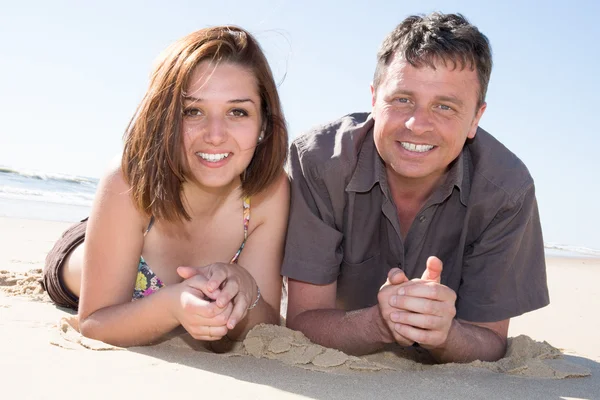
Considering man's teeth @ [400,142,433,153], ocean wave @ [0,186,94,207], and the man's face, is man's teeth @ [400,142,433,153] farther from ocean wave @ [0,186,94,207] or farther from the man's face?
ocean wave @ [0,186,94,207]

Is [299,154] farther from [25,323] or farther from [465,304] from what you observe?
[25,323]

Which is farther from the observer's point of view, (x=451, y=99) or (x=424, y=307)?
(x=451, y=99)

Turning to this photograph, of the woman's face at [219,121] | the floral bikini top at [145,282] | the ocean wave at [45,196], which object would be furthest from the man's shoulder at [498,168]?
the ocean wave at [45,196]

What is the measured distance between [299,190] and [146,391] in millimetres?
1431

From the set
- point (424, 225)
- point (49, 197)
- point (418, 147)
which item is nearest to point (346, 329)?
point (424, 225)

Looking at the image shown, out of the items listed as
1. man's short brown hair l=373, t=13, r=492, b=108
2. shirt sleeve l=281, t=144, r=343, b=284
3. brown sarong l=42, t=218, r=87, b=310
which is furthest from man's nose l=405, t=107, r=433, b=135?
brown sarong l=42, t=218, r=87, b=310

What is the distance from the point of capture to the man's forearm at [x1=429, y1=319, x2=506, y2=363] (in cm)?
260

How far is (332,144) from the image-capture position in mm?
3125

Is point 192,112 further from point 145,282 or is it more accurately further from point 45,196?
point 45,196

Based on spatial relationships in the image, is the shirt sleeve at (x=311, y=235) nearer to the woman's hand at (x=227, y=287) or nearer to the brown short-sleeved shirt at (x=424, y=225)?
the brown short-sleeved shirt at (x=424, y=225)

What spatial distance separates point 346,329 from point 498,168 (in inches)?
44.8

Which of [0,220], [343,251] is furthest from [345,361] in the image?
[0,220]

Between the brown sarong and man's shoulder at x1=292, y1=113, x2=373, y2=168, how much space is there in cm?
173

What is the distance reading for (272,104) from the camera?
3000 mm
